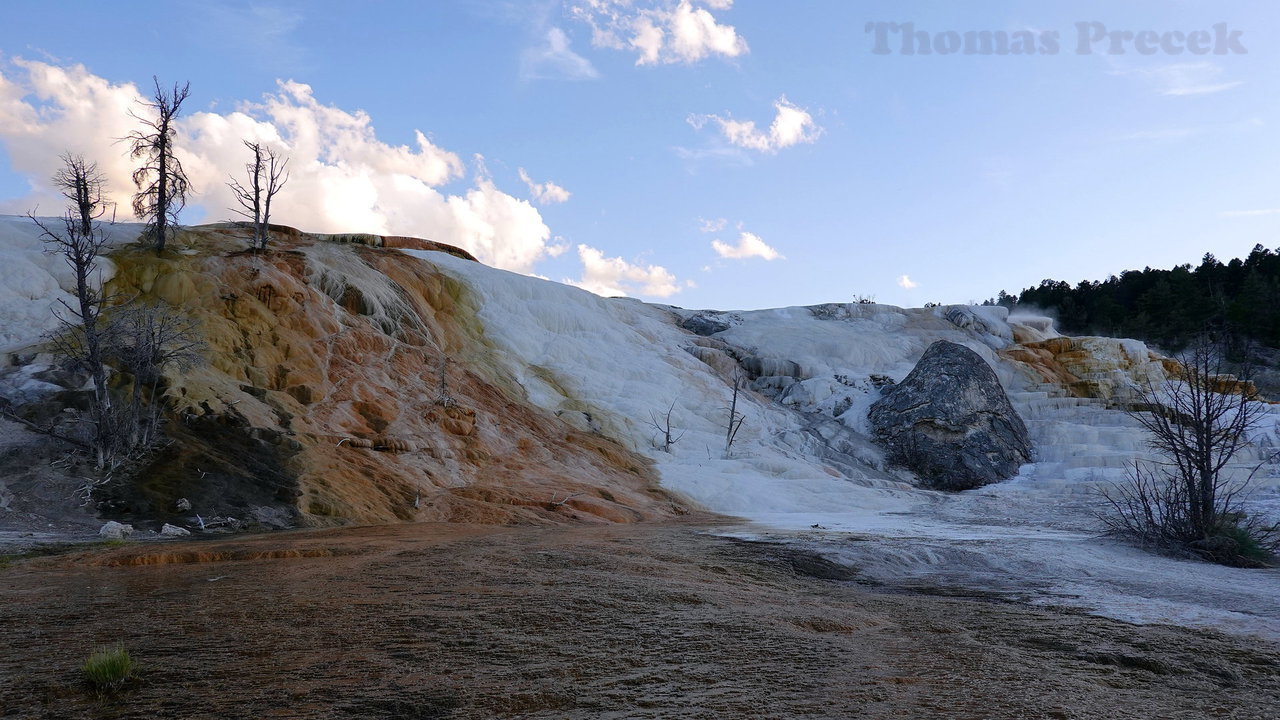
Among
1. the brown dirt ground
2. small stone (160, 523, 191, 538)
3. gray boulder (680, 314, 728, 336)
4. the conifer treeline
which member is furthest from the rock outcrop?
the conifer treeline

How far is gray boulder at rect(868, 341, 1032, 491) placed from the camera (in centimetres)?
2722

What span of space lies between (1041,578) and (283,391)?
15437 millimetres

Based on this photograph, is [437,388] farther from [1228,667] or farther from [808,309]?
[808,309]

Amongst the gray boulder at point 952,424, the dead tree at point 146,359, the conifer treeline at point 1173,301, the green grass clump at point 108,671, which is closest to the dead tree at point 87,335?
the dead tree at point 146,359

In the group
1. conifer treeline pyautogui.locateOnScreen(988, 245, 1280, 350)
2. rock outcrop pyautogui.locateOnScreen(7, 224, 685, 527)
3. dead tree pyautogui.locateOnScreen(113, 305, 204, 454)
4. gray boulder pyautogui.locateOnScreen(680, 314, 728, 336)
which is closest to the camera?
dead tree pyautogui.locateOnScreen(113, 305, 204, 454)

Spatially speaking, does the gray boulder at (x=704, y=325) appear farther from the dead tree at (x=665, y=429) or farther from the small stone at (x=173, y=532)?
the small stone at (x=173, y=532)

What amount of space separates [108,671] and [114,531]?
8.47m

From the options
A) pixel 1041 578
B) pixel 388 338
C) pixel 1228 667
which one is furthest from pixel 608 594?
pixel 388 338

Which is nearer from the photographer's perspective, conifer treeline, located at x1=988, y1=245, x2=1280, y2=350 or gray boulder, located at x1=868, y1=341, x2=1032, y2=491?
gray boulder, located at x1=868, y1=341, x2=1032, y2=491

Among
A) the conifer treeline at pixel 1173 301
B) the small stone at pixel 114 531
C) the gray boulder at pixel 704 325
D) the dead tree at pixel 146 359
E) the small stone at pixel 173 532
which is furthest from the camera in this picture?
the conifer treeline at pixel 1173 301

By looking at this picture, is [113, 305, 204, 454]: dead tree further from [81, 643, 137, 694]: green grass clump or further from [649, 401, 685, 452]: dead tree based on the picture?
[649, 401, 685, 452]: dead tree

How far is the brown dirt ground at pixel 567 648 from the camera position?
3857 mm

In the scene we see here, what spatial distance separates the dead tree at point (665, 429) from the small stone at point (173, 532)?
1450 cm

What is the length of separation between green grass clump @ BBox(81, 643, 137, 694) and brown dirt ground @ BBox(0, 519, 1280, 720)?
2.9 inches
